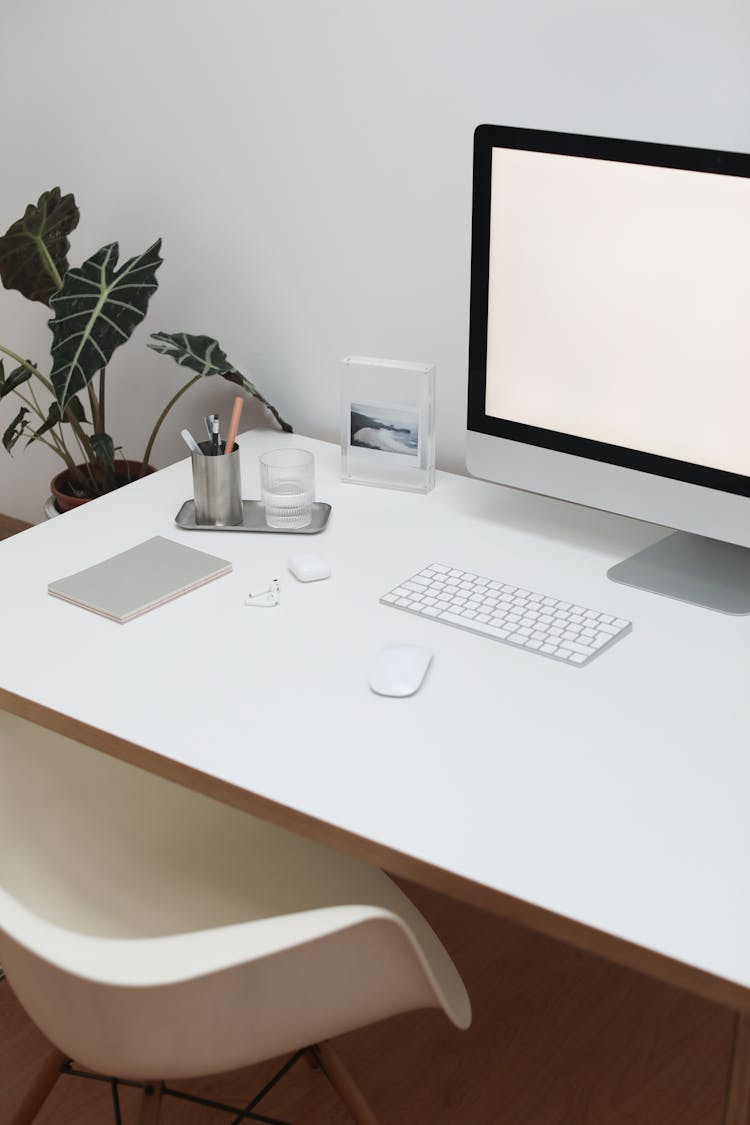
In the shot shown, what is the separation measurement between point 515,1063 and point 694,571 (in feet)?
2.41

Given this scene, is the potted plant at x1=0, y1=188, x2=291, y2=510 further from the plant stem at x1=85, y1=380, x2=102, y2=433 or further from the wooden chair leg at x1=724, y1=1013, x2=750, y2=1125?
the wooden chair leg at x1=724, y1=1013, x2=750, y2=1125

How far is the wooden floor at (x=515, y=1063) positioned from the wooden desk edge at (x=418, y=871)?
66cm

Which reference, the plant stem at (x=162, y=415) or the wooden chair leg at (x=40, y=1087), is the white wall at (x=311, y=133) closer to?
the plant stem at (x=162, y=415)

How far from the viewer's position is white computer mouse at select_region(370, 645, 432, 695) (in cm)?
120

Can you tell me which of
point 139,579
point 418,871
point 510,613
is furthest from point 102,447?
point 418,871

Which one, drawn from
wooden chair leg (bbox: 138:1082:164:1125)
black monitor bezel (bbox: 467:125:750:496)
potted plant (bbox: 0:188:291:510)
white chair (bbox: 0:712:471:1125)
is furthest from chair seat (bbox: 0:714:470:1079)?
potted plant (bbox: 0:188:291:510)

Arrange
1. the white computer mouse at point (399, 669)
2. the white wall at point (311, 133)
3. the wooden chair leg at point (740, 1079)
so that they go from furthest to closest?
the white wall at point (311, 133)
the white computer mouse at point (399, 669)
the wooden chair leg at point (740, 1079)

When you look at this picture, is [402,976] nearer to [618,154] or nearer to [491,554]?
[491,554]

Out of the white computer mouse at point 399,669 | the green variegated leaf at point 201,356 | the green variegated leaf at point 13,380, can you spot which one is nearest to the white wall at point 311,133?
the green variegated leaf at point 201,356

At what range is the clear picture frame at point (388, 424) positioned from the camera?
67.1 inches

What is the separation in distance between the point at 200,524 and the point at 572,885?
818 millimetres

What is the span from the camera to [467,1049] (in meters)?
1.67

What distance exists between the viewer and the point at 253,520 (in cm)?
161

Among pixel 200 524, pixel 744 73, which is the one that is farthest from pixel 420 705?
pixel 744 73
